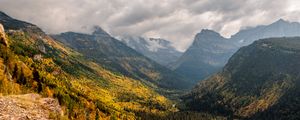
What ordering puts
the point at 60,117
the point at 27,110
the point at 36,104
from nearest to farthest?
the point at 27,110
the point at 36,104
the point at 60,117

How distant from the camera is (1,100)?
6612 centimetres

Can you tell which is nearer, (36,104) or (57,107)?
(36,104)

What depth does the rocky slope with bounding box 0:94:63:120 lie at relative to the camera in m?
63.4

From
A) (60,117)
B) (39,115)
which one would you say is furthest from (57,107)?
(39,115)

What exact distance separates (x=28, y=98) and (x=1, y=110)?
14.8 m

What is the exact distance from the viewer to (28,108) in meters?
69.5

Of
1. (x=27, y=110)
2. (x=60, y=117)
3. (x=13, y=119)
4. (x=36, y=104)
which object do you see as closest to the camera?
(x=13, y=119)

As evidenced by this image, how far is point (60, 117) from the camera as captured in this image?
78562 mm

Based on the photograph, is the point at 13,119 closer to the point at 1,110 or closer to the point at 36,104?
the point at 1,110

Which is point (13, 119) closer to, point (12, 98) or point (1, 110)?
point (1, 110)

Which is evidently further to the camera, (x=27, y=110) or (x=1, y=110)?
(x=27, y=110)

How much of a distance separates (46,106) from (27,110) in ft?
24.9

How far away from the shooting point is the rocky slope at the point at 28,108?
63.4 metres

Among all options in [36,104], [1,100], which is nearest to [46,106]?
[36,104]
